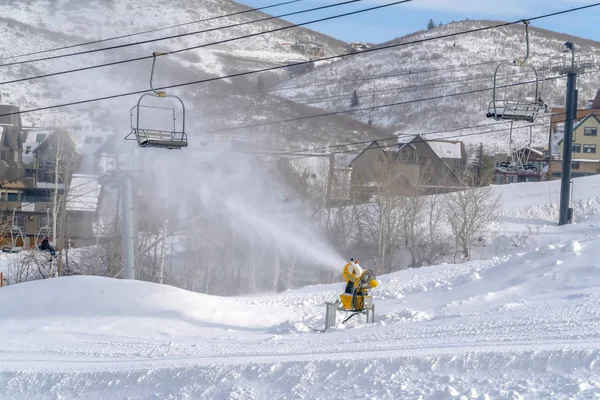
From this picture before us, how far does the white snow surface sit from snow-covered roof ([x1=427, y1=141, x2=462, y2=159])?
112 ft

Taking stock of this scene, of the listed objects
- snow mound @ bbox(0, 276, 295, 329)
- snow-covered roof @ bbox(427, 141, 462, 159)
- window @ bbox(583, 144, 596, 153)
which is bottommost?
snow mound @ bbox(0, 276, 295, 329)

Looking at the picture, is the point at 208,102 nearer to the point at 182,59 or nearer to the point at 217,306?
the point at 182,59

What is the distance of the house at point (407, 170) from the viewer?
102ft

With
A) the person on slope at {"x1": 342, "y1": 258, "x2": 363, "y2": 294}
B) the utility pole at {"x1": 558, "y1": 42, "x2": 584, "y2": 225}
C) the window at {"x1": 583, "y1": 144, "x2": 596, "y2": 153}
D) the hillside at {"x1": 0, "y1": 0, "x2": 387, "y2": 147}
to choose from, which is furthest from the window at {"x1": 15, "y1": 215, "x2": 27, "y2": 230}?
the window at {"x1": 583, "y1": 144, "x2": 596, "y2": 153}

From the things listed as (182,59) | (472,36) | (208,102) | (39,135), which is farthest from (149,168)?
(472,36)

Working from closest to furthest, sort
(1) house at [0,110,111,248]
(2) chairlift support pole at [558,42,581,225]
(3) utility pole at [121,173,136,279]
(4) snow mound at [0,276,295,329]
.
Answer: (4) snow mound at [0,276,295,329] → (3) utility pole at [121,173,136,279] → (2) chairlift support pole at [558,42,581,225] → (1) house at [0,110,111,248]

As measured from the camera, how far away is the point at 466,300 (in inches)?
467

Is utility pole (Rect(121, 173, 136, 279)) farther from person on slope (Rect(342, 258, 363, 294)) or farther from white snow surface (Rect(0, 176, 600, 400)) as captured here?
person on slope (Rect(342, 258, 363, 294))

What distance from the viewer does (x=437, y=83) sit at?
107 metres

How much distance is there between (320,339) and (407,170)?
2623 cm

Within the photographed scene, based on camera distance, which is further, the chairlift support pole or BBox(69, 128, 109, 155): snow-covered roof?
BBox(69, 128, 109, 155): snow-covered roof

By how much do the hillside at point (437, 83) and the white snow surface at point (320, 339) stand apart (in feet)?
186

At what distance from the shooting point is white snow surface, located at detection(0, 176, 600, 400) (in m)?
7.35

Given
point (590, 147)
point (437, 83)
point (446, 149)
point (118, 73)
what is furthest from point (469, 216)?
point (437, 83)
